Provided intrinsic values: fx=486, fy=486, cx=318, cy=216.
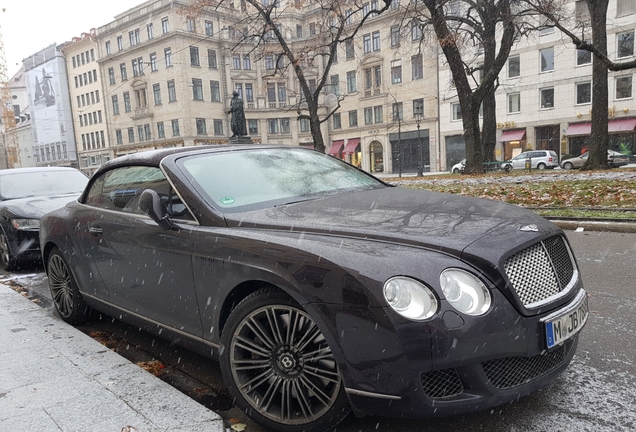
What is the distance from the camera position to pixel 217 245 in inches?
107

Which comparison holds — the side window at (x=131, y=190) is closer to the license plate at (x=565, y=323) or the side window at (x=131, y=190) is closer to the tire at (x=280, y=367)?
the tire at (x=280, y=367)

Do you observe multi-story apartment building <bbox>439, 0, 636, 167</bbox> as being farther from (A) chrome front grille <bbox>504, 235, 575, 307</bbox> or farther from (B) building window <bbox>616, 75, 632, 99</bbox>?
(A) chrome front grille <bbox>504, 235, 575, 307</bbox>

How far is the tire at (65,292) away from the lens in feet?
14.3

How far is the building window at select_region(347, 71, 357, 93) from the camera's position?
51.7 meters

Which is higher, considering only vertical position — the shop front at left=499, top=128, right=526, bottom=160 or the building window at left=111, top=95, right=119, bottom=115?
the building window at left=111, top=95, right=119, bottom=115

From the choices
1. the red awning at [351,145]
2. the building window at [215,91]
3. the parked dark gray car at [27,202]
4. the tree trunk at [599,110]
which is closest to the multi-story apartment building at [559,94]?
the red awning at [351,145]

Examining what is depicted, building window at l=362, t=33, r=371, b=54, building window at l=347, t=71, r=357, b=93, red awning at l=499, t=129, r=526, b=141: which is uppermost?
building window at l=362, t=33, r=371, b=54

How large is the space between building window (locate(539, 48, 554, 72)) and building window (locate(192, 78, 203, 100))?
114 ft

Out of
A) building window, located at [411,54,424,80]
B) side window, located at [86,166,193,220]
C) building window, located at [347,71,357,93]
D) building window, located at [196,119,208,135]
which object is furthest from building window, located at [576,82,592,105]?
side window, located at [86,166,193,220]

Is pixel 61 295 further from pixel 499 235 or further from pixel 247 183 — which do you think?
pixel 499 235

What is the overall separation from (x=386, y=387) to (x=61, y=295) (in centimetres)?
369

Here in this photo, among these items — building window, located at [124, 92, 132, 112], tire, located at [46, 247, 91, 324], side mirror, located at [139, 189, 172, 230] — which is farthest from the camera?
building window, located at [124, 92, 132, 112]

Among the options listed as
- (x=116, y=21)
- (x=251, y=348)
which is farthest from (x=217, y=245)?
(x=116, y=21)

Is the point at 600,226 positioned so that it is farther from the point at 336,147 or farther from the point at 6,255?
the point at 336,147
